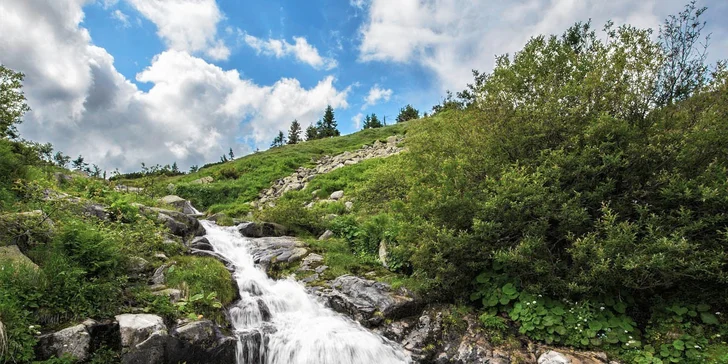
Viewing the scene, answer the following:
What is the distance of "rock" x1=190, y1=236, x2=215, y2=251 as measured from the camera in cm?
1473

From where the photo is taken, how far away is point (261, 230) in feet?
63.0

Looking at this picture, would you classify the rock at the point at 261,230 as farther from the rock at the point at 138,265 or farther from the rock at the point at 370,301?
the rock at the point at 370,301

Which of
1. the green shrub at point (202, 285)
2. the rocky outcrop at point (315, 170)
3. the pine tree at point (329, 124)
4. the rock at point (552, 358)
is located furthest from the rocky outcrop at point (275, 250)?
the pine tree at point (329, 124)

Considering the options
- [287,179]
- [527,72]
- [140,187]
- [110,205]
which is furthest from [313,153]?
[527,72]

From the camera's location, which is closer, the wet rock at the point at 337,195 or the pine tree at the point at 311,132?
the wet rock at the point at 337,195

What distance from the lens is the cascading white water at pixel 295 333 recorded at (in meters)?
9.20

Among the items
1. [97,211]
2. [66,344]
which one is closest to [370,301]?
[66,344]

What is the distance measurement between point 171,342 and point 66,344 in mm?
1812

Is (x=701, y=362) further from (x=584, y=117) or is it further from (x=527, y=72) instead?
(x=527, y=72)

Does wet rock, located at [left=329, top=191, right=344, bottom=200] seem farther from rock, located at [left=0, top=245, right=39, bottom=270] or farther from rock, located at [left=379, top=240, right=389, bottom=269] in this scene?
rock, located at [left=0, top=245, right=39, bottom=270]

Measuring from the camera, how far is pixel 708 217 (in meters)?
8.01

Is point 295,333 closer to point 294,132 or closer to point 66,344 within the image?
point 66,344

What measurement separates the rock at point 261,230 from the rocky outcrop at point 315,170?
548 cm

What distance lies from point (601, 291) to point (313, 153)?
45.4 m
